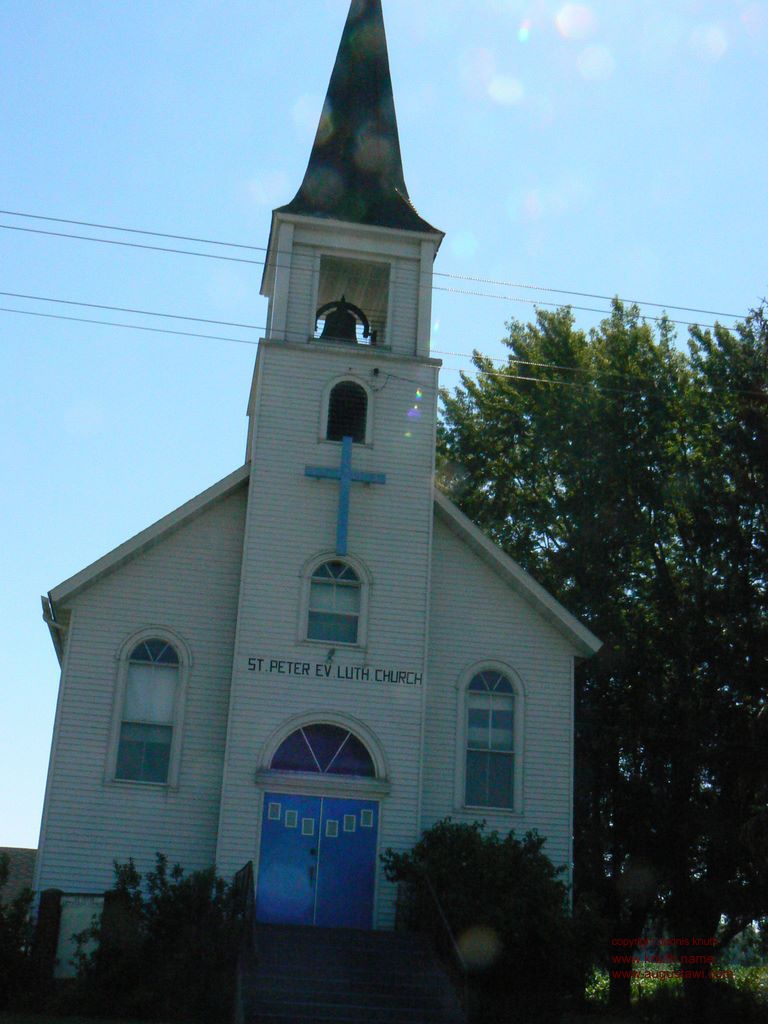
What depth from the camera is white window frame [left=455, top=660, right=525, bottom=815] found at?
19516 mm

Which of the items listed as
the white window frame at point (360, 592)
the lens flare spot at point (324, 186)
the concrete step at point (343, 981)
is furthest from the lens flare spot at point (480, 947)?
the lens flare spot at point (324, 186)

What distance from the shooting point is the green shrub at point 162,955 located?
15.0 meters

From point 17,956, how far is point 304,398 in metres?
9.15

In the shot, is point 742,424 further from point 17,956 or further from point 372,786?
point 17,956

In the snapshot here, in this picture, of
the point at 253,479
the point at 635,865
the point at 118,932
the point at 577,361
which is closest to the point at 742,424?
the point at 577,361

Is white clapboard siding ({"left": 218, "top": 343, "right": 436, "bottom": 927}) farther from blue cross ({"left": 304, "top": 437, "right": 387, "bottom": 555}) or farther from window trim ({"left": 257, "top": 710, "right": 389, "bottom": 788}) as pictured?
blue cross ({"left": 304, "top": 437, "right": 387, "bottom": 555})

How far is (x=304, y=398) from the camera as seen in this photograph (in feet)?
66.9

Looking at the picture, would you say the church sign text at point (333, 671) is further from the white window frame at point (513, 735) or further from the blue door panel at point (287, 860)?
the blue door panel at point (287, 860)

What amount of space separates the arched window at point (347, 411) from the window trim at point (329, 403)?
0.21 feet

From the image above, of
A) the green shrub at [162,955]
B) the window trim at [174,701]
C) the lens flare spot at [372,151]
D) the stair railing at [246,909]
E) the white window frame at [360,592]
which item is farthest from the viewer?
the lens flare spot at [372,151]

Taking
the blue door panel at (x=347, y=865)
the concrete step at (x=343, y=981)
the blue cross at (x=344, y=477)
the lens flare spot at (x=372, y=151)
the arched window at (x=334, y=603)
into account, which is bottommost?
the concrete step at (x=343, y=981)

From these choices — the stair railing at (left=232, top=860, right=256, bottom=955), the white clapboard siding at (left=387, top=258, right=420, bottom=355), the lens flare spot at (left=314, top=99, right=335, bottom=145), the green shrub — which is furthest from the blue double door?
the lens flare spot at (left=314, top=99, right=335, bottom=145)

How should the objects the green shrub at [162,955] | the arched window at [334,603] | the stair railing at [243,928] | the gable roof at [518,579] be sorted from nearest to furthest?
1. the stair railing at [243,928]
2. the green shrub at [162,955]
3. the arched window at [334,603]
4. the gable roof at [518,579]

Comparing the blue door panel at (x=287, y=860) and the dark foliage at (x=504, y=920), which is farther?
the blue door panel at (x=287, y=860)
